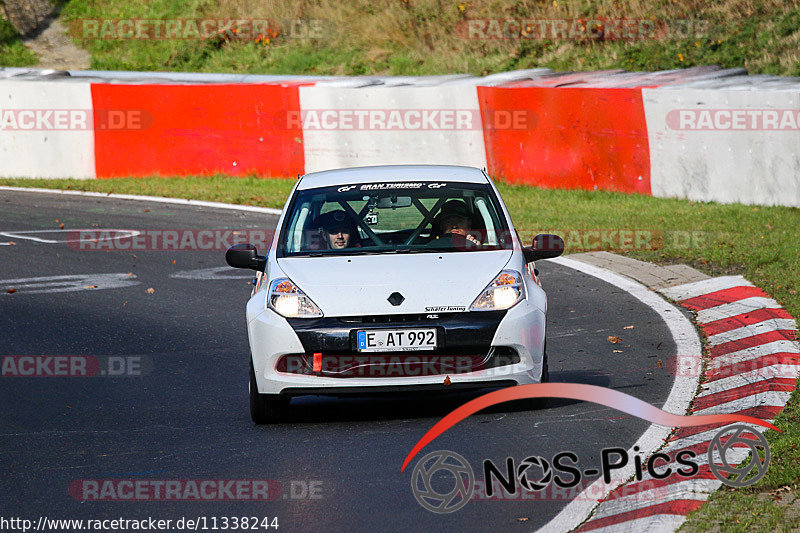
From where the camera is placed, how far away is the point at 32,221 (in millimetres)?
18016

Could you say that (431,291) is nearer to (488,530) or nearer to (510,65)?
(488,530)

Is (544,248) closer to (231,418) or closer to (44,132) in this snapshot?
(231,418)

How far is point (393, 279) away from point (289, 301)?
0.63 metres

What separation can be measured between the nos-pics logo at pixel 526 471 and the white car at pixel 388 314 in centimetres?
79

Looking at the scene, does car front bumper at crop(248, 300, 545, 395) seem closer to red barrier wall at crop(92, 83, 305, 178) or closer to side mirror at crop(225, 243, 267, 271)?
side mirror at crop(225, 243, 267, 271)

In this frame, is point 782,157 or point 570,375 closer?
point 570,375

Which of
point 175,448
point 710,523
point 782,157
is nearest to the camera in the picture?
point 710,523

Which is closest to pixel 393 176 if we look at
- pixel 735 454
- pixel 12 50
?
pixel 735 454

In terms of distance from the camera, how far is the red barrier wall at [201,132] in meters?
20.8

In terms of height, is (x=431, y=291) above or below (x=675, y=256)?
above

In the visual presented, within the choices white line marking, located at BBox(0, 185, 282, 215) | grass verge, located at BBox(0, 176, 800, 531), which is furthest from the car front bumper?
white line marking, located at BBox(0, 185, 282, 215)

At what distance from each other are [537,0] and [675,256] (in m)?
18.6

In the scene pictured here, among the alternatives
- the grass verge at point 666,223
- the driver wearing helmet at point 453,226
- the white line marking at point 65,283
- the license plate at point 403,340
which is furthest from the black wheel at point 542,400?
the white line marking at point 65,283

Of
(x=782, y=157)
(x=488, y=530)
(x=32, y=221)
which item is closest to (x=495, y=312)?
(x=488, y=530)
